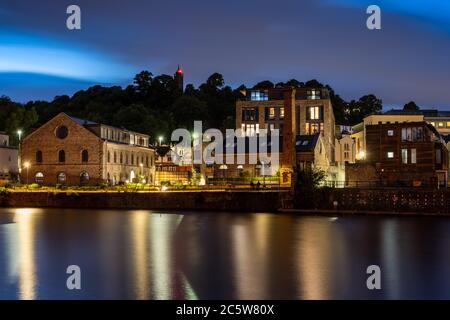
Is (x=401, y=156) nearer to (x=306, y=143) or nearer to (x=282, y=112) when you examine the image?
(x=306, y=143)

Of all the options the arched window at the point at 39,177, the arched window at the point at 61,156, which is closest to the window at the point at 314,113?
the arched window at the point at 61,156

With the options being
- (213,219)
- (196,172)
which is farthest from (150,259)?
(196,172)

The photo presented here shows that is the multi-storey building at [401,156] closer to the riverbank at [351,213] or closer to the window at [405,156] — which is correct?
the window at [405,156]

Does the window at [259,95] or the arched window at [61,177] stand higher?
the window at [259,95]

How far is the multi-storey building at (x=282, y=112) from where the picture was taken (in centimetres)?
10688

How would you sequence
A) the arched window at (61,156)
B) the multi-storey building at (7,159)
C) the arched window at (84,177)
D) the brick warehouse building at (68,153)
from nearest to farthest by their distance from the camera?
1. the brick warehouse building at (68,153)
2. the arched window at (84,177)
3. the arched window at (61,156)
4. the multi-storey building at (7,159)

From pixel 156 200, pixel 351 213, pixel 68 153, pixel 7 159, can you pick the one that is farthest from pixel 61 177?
pixel 351 213

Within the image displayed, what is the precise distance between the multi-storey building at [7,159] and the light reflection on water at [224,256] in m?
37.7

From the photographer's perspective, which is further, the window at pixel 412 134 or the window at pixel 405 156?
the window at pixel 405 156

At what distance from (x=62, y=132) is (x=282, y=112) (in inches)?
1755

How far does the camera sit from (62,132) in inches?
3086

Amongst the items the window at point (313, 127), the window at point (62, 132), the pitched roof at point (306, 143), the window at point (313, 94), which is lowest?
the pitched roof at point (306, 143)

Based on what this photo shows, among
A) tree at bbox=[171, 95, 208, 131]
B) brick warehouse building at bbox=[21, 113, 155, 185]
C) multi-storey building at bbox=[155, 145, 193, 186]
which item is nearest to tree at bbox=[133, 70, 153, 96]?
tree at bbox=[171, 95, 208, 131]
